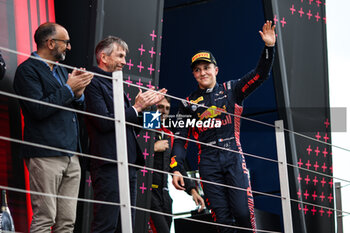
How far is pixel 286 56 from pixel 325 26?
0.60 m

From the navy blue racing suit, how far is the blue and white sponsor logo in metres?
0.41

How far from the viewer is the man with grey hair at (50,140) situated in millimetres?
2715

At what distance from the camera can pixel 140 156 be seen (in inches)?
123

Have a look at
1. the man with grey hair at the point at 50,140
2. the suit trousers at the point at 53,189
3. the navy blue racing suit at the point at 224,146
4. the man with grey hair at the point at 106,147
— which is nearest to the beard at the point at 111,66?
the man with grey hair at the point at 106,147

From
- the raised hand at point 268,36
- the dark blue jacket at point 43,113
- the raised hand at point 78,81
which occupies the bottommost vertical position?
the dark blue jacket at point 43,113

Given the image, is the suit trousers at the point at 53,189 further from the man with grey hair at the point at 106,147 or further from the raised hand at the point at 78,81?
the raised hand at the point at 78,81

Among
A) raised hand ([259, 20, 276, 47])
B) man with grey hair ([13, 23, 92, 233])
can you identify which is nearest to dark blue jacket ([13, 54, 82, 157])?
man with grey hair ([13, 23, 92, 233])

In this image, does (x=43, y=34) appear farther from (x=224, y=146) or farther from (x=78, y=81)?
(x=224, y=146)

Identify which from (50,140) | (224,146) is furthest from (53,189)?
(224,146)

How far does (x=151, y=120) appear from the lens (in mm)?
2977

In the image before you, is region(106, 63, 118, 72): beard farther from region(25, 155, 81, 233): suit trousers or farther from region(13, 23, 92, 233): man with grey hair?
region(25, 155, 81, 233): suit trousers

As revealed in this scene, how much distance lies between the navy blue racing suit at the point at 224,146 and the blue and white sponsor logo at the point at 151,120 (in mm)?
408

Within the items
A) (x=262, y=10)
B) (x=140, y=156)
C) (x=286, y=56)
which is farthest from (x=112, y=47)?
(x=262, y=10)

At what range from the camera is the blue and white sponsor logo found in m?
2.96
